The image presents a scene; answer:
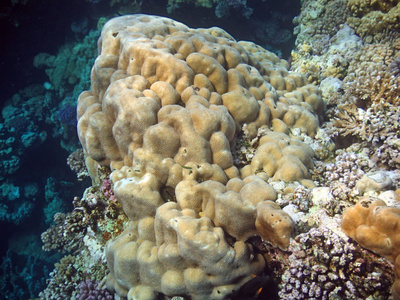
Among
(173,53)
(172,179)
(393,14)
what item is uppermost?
(393,14)

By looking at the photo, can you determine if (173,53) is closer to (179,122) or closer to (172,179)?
(179,122)

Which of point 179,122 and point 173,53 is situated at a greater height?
point 173,53

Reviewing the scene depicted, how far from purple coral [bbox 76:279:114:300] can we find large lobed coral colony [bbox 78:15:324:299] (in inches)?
35.6

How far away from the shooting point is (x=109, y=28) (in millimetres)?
4512

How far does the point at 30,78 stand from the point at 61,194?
5.99m

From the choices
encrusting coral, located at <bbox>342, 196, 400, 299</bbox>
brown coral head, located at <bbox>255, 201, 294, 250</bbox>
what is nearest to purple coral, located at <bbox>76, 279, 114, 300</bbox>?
brown coral head, located at <bbox>255, 201, 294, 250</bbox>

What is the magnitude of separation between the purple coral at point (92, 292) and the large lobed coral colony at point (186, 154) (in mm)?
905

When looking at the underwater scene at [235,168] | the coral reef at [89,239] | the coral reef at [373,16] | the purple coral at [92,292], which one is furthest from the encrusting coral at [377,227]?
the coral reef at [373,16]

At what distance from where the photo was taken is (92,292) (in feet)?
13.8

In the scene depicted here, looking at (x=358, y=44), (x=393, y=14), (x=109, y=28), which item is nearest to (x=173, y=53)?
(x=109, y=28)

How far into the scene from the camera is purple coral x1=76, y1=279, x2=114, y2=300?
4.14 meters

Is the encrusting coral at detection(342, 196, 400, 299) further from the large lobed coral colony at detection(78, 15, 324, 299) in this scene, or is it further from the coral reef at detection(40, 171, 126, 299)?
the coral reef at detection(40, 171, 126, 299)

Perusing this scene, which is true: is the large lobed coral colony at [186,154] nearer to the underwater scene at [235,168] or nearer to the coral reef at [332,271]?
the underwater scene at [235,168]

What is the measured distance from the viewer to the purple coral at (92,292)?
4.14 meters
